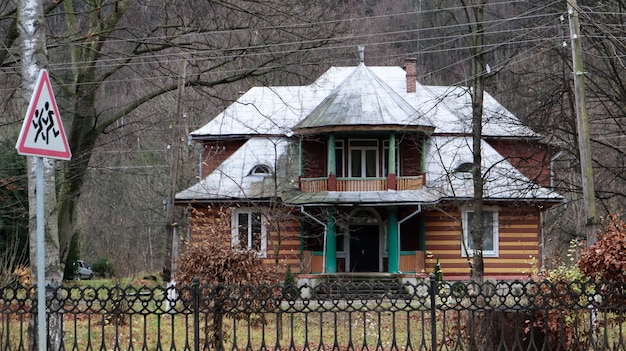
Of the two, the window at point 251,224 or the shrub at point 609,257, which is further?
the window at point 251,224

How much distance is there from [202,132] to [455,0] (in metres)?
13.9

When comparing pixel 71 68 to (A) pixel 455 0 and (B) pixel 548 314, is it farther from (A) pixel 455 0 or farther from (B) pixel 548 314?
(B) pixel 548 314

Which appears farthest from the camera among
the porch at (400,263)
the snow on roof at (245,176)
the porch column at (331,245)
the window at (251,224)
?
the snow on roof at (245,176)

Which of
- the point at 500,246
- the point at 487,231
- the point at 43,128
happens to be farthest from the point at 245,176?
the point at 43,128

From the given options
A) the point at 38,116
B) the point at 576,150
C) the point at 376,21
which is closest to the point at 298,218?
the point at 376,21

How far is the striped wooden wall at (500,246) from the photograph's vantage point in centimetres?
3020

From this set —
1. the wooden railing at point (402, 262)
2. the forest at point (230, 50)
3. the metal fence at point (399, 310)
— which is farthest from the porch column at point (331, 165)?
the metal fence at point (399, 310)

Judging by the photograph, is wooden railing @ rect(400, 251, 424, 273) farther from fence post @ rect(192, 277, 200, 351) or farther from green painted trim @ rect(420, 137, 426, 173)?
fence post @ rect(192, 277, 200, 351)

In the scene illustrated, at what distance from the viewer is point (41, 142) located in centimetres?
761

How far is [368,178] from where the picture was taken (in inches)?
1158

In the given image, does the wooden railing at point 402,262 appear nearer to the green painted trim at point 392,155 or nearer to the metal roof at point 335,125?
the metal roof at point 335,125

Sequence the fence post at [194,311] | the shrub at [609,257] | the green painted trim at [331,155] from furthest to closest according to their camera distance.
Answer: the green painted trim at [331,155]
the shrub at [609,257]
the fence post at [194,311]

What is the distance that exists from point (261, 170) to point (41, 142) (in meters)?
23.8

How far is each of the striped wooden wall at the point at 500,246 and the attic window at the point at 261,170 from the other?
20.7ft
